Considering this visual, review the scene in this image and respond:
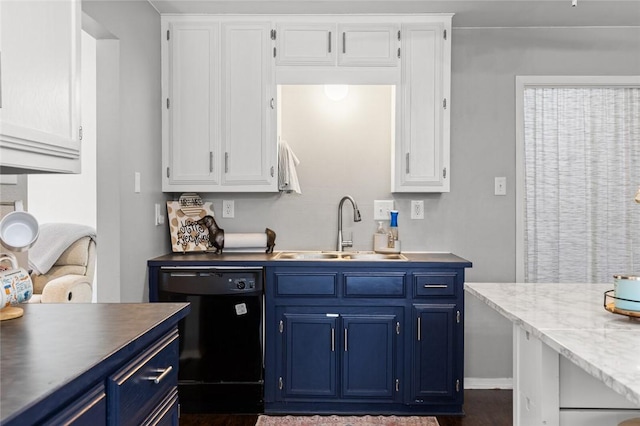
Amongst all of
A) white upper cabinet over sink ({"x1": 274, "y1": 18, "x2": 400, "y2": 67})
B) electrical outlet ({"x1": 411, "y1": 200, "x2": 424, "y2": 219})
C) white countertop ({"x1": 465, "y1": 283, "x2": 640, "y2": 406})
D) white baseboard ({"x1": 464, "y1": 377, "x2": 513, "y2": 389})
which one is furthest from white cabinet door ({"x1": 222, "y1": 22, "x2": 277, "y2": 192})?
white baseboard ({"x1": 464, "y1": 377, "x2": 513, "y2": 389})

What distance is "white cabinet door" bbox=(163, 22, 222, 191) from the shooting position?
330 cm

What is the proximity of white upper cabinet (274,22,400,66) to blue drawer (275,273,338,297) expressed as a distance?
54.5 inches

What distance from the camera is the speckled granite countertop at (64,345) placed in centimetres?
89

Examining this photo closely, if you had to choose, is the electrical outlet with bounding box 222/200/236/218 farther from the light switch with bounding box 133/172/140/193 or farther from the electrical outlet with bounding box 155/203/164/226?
the light switch with bounding box 133/172/140/193

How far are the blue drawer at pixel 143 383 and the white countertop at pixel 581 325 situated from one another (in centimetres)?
104

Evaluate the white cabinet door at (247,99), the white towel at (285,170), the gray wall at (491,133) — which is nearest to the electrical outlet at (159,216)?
the white cabinet door at (247,99)

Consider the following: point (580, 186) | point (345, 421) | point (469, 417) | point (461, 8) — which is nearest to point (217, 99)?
point (461, 8)

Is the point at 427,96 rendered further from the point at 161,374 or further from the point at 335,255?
the point at 161,374

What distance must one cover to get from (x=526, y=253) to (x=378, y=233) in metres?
1.12

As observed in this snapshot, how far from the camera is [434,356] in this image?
2.99m

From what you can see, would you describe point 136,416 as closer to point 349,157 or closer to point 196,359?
point 196,359

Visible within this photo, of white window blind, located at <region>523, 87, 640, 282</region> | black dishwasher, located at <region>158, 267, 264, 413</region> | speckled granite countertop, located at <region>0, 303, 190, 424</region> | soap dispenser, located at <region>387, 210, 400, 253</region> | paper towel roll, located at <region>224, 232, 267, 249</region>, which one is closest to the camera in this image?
speckled granite countertop, located at <region>0, 303, 190, 424</region>

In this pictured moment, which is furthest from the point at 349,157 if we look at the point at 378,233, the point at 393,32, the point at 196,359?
→ the point at 196,359

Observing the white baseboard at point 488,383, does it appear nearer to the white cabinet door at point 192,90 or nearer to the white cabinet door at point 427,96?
the white cabinet door at point 427,96
